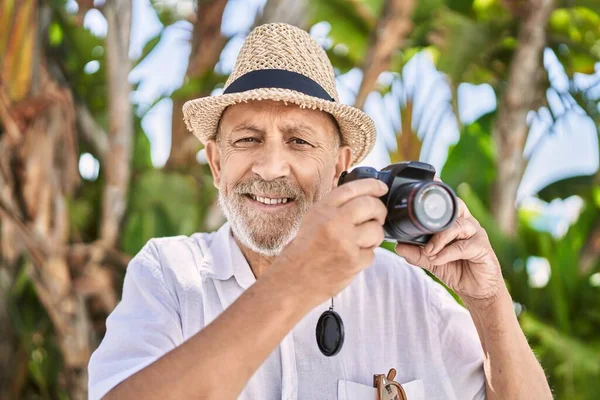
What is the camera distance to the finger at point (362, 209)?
47.9 inches

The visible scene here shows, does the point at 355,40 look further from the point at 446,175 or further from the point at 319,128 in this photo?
the point at 319,128

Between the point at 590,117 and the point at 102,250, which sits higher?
the point at 590,117

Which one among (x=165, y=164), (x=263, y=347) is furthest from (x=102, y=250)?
(x=263, y=347)

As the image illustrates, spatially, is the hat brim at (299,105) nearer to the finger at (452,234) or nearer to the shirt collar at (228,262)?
the shirt collar at (228,262)

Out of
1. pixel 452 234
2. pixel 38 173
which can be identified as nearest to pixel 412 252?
pixel 452 234

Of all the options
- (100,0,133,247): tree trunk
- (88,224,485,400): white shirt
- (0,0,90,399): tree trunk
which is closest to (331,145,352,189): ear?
(88,224,485,400): white shirt

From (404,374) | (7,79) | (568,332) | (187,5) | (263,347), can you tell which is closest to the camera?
(263,347)

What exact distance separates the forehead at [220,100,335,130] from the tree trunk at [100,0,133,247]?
3.30 m

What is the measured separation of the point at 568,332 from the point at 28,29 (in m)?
4.24

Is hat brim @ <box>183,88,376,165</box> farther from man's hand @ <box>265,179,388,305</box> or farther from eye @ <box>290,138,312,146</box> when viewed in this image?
man's hand @ <box>265,179,388,305</box>

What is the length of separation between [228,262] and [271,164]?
0.27 m

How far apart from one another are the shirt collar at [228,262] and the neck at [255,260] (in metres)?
0.02

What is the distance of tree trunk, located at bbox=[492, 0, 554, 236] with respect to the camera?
5680 mm

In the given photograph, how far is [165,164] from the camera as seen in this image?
5633 mm
